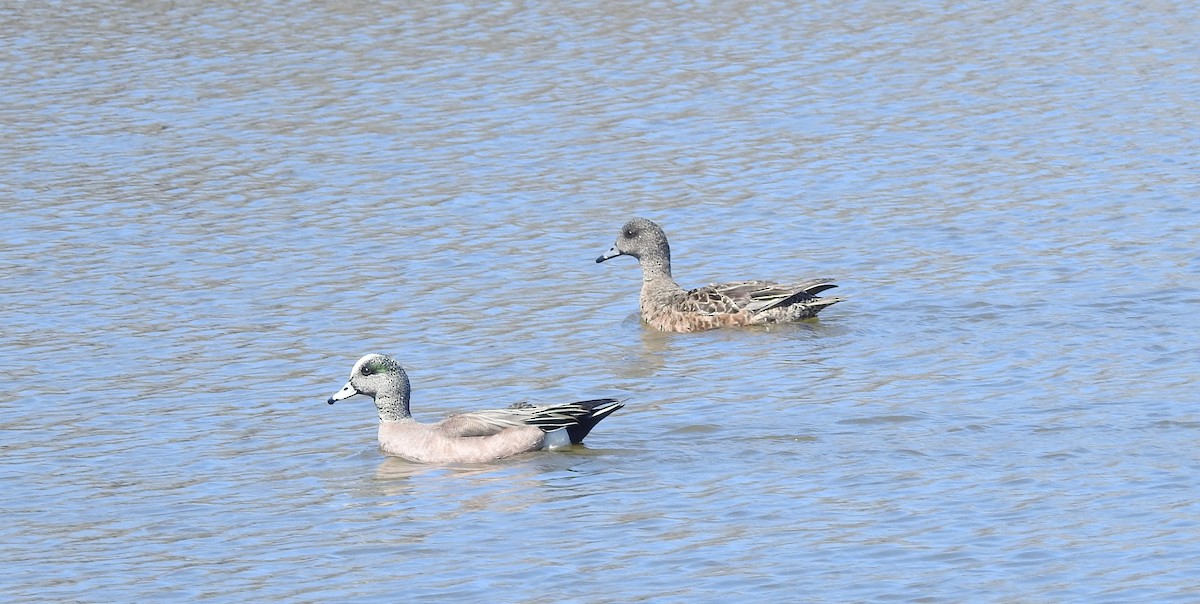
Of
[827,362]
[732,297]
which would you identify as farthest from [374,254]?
[827,362]

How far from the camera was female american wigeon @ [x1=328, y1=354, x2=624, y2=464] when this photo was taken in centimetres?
1309

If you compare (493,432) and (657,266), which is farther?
(657,266)

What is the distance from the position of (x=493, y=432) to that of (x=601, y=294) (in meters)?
5.68

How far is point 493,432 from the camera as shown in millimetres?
13125

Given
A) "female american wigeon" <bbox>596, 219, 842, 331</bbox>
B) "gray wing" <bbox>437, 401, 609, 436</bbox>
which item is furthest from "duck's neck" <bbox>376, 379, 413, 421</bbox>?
"female american wigeon" <bbox>596, 219, 842, 331</bbox>

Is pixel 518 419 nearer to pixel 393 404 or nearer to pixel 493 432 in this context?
pixel 493 432

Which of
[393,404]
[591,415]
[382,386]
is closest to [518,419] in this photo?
[591,415]

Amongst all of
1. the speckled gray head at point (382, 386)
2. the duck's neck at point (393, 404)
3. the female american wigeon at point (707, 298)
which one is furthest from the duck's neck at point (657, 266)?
the duck's neck at point (393, 404)

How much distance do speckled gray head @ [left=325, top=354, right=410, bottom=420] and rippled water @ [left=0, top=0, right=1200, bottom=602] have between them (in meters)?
0.38

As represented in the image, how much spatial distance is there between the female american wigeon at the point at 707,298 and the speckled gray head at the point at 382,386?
3.99m

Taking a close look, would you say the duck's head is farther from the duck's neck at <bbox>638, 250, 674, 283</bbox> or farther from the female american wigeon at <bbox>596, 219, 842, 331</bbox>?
the duck's neck at <bbox>638, 250, 674, 283</bbox>

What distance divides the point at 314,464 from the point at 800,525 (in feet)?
11.7

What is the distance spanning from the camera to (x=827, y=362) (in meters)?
15.4

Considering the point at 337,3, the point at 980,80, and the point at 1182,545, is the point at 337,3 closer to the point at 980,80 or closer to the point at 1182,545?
the point at 980,80
